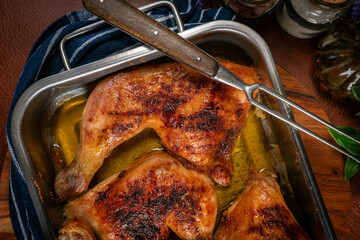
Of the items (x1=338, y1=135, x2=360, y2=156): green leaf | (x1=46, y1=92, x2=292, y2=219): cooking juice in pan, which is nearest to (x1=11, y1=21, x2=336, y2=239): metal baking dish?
(x1=46, y1=92, x2=292, y2=219): cooking juice in pan

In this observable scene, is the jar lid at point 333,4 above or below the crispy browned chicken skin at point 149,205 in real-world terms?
above

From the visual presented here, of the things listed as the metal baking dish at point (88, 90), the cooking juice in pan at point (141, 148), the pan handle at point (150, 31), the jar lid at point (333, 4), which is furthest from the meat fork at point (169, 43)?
the jar lid at point (333, 4)

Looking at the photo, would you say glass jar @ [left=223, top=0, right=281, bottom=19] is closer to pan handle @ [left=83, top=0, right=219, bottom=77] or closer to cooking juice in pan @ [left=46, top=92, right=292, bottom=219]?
pan handle @ [left=83, top=0, right=219, bottom=77]

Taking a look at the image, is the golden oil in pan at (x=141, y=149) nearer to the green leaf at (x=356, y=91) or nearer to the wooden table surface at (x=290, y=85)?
the wooden table surface at (x=290, y=85)

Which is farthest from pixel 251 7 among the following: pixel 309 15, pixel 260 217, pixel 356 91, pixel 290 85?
pixel 260 217

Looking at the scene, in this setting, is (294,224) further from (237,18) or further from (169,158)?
(237,18)

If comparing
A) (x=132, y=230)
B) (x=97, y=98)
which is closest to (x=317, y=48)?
(x=97, y=98)
